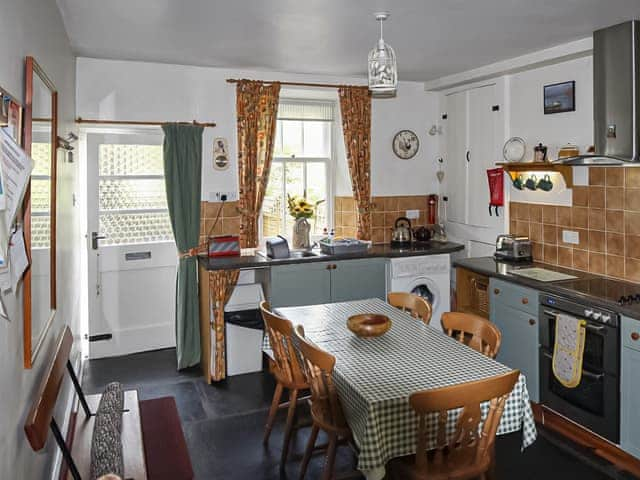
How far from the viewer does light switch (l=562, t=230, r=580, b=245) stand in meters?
4.32

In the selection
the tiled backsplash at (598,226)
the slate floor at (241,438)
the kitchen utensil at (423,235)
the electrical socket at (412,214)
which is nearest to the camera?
the slate floor at (241,438)

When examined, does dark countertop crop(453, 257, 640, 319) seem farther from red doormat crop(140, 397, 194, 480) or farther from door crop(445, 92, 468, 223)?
red doormat crop(140, 397, 194, 480)

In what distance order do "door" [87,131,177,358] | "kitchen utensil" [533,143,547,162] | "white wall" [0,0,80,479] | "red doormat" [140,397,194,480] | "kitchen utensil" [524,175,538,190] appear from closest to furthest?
"white wall" [0,0,80,479]
"red doormat" [140,397,194,480]
"kitchen utensil" [533,143,547,162]
"kitchen utensil" [524,175,538,190]
"door" [87,131,177,358]

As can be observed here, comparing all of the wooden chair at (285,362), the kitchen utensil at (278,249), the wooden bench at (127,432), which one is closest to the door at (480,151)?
the kitchen utensil at (278,249)

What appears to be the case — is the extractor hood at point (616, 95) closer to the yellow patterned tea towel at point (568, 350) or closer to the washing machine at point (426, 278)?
the yellow patterned tea towel at point (568, 350)

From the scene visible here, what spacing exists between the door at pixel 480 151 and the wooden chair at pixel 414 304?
1882mm

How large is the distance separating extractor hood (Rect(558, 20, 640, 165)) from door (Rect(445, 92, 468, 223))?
5.77 feet

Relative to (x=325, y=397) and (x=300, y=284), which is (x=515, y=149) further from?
(x=325, y=397)

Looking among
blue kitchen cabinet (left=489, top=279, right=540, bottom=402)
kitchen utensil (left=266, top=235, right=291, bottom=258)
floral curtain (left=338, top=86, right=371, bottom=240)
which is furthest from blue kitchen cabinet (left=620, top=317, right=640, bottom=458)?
floral curtain (left=338, top=86, right=371, bottom=240)

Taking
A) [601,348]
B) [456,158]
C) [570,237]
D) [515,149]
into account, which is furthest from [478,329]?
[456,158]

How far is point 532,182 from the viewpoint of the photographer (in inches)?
183

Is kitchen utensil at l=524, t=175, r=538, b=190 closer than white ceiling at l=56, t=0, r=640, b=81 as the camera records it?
No

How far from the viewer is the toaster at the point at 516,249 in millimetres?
4730

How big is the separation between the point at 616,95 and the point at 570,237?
1.18 m
